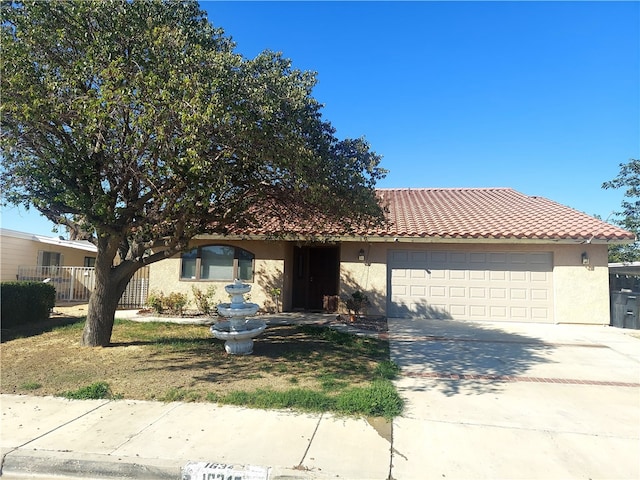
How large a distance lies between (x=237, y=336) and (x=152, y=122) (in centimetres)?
413

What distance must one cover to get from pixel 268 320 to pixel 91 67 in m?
8.57

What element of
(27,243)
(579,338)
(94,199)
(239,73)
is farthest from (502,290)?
(27,243)

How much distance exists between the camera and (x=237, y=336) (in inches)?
312

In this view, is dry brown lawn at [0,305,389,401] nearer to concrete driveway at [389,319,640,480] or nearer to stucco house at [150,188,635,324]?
concrete driveway at [389,319,640,480]

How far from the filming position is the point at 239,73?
627 centimetres

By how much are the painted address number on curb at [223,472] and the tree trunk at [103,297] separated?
542cm

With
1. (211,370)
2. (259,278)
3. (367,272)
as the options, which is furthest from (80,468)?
(367,272)

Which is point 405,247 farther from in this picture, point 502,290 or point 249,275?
point 249,275

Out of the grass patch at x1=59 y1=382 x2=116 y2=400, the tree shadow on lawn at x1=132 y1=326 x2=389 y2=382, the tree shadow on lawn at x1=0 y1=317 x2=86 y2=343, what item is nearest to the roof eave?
the tree shadow on lawn at x1=132 y1=326 x2=389 y2=382

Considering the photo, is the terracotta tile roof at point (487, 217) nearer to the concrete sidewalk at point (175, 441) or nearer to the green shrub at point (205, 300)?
the green shrub at point (205, 300)

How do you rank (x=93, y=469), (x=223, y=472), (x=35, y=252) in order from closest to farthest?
(x=223, y=472) < (x=93, y=469) < (x=35, y=252)

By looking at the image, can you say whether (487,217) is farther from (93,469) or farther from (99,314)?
(93,469)

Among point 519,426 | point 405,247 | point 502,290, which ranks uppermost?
point 405,247

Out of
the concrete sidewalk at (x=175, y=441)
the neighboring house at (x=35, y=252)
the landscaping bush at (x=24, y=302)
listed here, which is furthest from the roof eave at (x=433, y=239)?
the neighboring house at (x=35, y=252)
